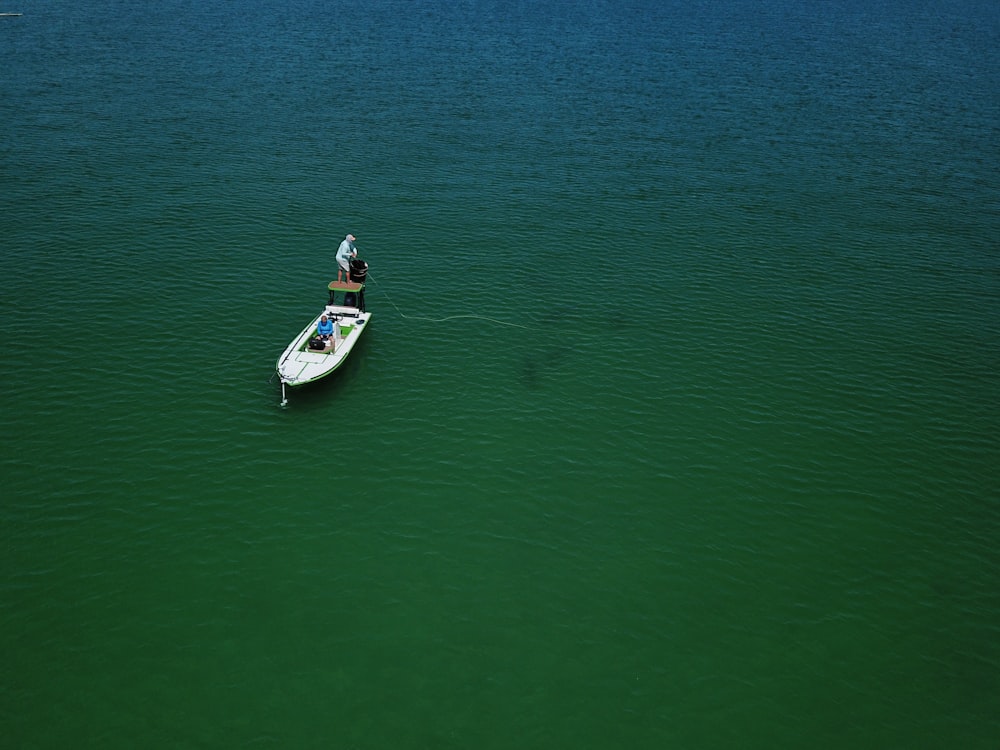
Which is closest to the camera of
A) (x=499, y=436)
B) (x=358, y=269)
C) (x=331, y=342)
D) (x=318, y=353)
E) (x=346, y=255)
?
(x=499, y=436)

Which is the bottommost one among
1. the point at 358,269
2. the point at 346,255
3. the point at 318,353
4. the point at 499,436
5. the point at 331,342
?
the point at 499,436

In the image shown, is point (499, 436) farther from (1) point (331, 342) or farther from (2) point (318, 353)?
(2) point (318, 353)

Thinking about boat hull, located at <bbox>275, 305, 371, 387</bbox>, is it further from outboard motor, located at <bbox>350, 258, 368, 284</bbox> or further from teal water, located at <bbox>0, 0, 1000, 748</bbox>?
outboard motor, located at <bbox>350, 258, 368, 284</bbox>

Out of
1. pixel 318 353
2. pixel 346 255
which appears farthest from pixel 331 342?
pixel 346 255

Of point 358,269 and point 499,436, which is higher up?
point 358,269

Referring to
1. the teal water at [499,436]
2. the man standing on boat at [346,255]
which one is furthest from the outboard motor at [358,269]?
the teal water at [499,436]

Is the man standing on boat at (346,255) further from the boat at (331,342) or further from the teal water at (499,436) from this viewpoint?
the teal water at (499,436)
